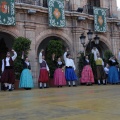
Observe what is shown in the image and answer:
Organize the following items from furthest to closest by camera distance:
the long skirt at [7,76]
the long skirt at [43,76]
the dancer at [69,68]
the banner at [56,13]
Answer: the banner at [56,13] < the dancer at [69,68] < the long skirt at [43,76] < the long skirt at [7,76]

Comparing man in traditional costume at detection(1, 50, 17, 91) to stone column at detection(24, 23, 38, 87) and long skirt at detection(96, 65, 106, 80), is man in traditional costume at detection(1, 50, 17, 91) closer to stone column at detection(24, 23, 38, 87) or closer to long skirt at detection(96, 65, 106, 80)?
stone column at detection(24, 23, 38, 87)

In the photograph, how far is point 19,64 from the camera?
10.6 meters

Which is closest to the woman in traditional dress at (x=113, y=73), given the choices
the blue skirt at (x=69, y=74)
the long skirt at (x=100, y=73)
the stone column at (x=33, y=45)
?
the long skirt at (x=100, y=73)

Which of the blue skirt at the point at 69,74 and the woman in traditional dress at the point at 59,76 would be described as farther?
the blue skirt at the point at 69,74

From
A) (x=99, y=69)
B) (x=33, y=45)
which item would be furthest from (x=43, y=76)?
(x=99, y=69)

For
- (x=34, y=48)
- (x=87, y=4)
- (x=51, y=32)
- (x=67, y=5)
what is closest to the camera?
(x=34, y=48)

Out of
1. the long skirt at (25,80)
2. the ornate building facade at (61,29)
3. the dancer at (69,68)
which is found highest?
the ornate building facade at (61,29)

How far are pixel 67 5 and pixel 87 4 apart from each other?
183cm

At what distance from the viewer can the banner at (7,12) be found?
39.1 ft

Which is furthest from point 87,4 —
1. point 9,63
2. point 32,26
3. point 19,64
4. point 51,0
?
point 9,63

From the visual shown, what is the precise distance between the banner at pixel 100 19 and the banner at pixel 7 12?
5.74 meters

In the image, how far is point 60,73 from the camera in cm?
1085

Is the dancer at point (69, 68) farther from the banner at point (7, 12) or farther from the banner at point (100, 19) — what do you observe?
the banner at point (100, 19)

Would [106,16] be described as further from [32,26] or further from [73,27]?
Answer: [32,26]
